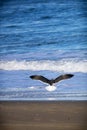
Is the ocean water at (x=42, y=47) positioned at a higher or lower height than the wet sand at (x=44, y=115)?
higher

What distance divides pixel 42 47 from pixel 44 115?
0.42 m

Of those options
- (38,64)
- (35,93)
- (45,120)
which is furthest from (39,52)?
(45,120)

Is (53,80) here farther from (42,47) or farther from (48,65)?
(42,47)

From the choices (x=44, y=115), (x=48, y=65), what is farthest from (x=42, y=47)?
(x=44, y=115)

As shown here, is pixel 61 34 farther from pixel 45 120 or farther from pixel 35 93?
pixel 45 120

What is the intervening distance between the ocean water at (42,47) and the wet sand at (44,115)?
0.14 feet

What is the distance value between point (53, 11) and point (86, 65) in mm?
392

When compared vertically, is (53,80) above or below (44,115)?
above

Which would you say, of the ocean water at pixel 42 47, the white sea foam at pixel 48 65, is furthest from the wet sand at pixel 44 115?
the white sea foam at pixel 48 65

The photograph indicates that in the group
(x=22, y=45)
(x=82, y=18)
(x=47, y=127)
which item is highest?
(x=82, y=18)

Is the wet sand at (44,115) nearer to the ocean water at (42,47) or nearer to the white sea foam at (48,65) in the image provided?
the ocean water at (42,47)

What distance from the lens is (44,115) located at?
5.94 feet

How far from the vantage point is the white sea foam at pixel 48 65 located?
71.8 inches

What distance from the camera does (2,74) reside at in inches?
73.8
